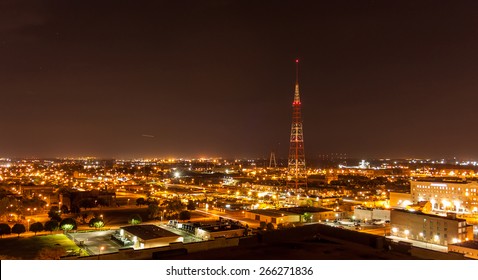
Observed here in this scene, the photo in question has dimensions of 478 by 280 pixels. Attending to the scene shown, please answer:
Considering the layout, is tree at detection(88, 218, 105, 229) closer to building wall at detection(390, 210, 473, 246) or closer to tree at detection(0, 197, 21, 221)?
tree at detection(0, 197, 21, 221)

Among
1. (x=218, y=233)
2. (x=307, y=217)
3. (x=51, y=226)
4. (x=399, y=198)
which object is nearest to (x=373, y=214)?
(x=307, y=217)

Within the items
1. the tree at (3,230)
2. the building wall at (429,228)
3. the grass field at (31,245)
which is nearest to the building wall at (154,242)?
the grass field at (31,245)

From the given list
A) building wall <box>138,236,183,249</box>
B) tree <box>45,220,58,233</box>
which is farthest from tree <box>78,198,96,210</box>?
building wall <box>138,236,183,249</box>

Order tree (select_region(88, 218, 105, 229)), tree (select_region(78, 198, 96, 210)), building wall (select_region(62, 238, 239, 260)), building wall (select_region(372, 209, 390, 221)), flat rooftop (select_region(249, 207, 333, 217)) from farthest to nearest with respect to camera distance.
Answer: tree (select_region(78, 198, 96, 210)) < building wall (select_region(372, 209, 390, 221)) < flat rooftop (select_region(249, 207, 333, 217)) < tree (select_region(88, 218, 105, 229)) < building wall (select_region(62, 238, 239, 260))

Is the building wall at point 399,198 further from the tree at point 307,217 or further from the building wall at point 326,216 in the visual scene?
the tree at point 307,217

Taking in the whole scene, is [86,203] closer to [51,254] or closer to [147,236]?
[147,236]

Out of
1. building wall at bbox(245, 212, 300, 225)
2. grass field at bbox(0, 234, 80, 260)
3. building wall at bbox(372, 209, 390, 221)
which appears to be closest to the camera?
grass field at bbox(0, 234, 80, 260)
